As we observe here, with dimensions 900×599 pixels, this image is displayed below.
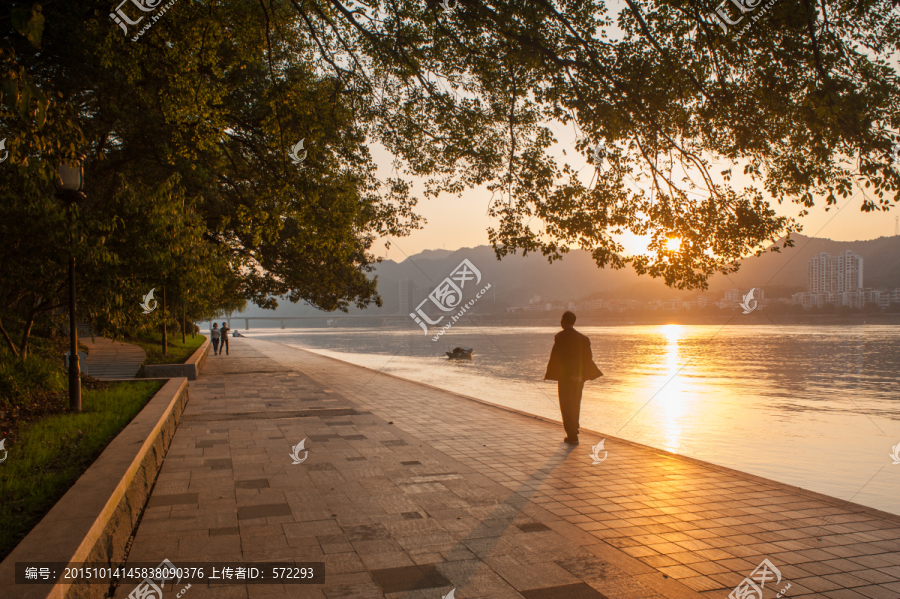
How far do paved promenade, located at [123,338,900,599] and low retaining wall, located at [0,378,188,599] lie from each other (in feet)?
0.74

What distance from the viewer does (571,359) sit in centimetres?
762

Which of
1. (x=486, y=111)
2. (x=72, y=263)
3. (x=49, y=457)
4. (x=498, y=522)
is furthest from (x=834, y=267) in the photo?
(x=49, y=457)

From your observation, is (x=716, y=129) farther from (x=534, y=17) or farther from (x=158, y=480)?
(x=158, y=480)

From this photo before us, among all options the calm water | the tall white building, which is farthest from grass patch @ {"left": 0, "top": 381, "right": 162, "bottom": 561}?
the tall white building

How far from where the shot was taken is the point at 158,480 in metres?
5.58

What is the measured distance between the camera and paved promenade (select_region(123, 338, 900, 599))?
3434 mm

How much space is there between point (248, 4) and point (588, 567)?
31.8 ft

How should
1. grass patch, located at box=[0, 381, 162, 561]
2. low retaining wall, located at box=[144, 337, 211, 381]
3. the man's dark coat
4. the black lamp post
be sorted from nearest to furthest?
grass patch, located at box=[0, 381, 162, 561] < the man's dark coat < the black lamp post < low retaining wall, located at box=[144, 337, 211, 381]

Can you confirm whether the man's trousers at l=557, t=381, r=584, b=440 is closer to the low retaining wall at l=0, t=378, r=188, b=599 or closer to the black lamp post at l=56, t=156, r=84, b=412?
the low retaining wall at l=0, t=378, r=188, b=599

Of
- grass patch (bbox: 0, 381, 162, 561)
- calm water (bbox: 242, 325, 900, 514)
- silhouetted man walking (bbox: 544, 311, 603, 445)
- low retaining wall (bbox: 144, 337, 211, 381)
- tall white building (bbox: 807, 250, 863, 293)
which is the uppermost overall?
A: tall white building (bbox: 807, 250, 863, 293)

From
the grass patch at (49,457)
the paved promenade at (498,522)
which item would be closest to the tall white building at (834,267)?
the paved promenade at (498,522)

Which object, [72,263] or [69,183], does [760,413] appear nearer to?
[72,263]

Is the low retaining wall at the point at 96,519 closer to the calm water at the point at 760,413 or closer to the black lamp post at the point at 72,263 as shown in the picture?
the black lamp post at the point at 72,263

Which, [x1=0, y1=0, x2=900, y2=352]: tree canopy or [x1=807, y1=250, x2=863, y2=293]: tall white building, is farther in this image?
[x1=807, y1=250, x2=863, y2=293]: tall white building
